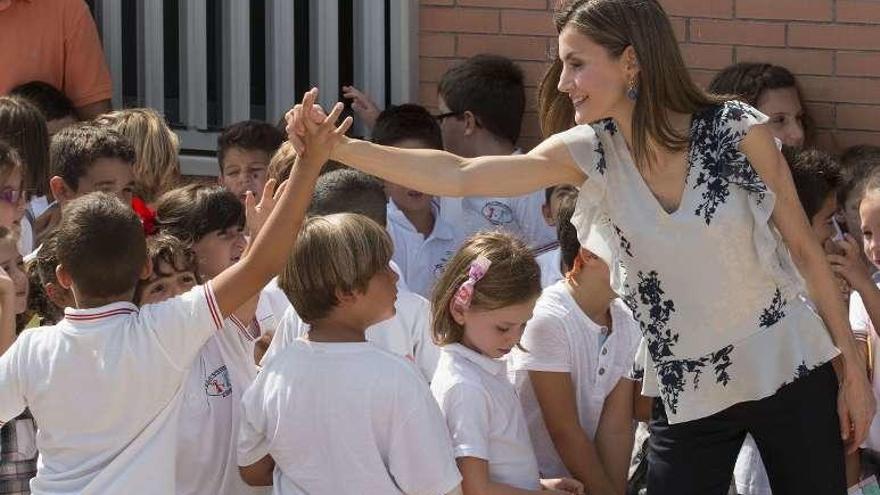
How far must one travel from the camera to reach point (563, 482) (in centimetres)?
464

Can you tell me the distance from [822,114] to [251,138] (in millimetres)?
2145

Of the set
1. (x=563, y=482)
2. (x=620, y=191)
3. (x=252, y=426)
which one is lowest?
(x=563, y=482)

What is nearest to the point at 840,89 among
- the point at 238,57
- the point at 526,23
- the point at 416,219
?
the point at 526,23

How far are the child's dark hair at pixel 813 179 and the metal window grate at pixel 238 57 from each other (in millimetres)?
1683

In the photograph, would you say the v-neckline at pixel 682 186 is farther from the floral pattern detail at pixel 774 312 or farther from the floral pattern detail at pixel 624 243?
the floral pattern detail at pixel 774 312

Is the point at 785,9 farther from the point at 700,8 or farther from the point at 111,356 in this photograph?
the point at 111,356

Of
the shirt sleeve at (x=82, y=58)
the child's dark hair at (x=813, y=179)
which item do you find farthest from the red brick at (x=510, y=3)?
the shirt sleeve at (x=82, y=58)

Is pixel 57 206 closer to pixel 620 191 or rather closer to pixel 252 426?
pixel 252 426

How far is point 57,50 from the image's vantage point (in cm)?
635

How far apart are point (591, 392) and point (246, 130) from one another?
1.79 m

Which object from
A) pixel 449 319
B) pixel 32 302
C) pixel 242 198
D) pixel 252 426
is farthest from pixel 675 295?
pixel 242 198

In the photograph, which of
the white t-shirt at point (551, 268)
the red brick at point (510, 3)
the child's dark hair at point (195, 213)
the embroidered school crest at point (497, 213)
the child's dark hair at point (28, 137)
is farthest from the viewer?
the red brick at point (510, 3)

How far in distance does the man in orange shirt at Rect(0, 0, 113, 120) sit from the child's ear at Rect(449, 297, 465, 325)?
7.81ft

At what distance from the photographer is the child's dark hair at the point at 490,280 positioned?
14.6 ft
